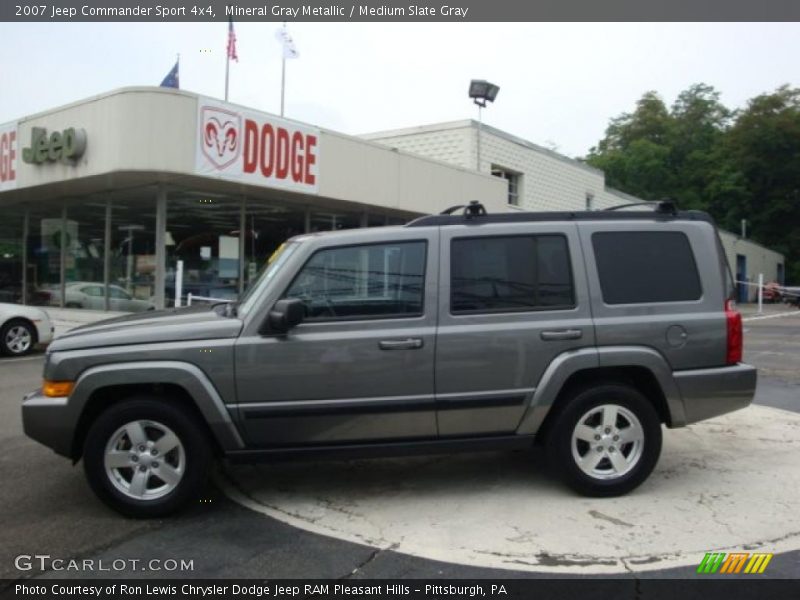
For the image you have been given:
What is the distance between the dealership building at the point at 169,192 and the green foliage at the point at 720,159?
41.7 m

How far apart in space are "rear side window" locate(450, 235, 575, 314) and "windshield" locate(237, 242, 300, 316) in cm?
111

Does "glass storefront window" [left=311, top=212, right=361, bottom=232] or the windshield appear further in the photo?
"glass storefront window" [left=311, top=212, right=361, bottom=232]

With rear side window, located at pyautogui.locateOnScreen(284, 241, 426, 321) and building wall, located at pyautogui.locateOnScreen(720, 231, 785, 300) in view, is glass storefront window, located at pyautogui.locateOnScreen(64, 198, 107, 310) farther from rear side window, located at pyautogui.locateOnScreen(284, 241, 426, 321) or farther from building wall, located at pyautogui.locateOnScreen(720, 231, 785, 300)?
building wall, located at pyautogui.locateOnScreen(720, 231, 785, 300)

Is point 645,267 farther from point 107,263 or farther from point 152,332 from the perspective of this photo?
point 107,263

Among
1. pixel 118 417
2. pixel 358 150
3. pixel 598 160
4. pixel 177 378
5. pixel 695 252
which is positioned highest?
pixel 598 160

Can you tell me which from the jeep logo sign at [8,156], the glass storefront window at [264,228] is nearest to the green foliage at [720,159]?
the glass storefront window at [264,228]

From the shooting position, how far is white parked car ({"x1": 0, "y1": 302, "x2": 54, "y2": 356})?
11820 mm

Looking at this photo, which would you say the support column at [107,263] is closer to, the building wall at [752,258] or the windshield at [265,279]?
the windshield at [265,279]

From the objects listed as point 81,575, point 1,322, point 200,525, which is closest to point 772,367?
point 200,525

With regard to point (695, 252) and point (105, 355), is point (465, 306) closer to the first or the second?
point (695, 252)

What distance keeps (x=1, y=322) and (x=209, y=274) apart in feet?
14.6

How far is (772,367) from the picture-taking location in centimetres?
1071

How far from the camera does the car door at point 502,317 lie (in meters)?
4.28
